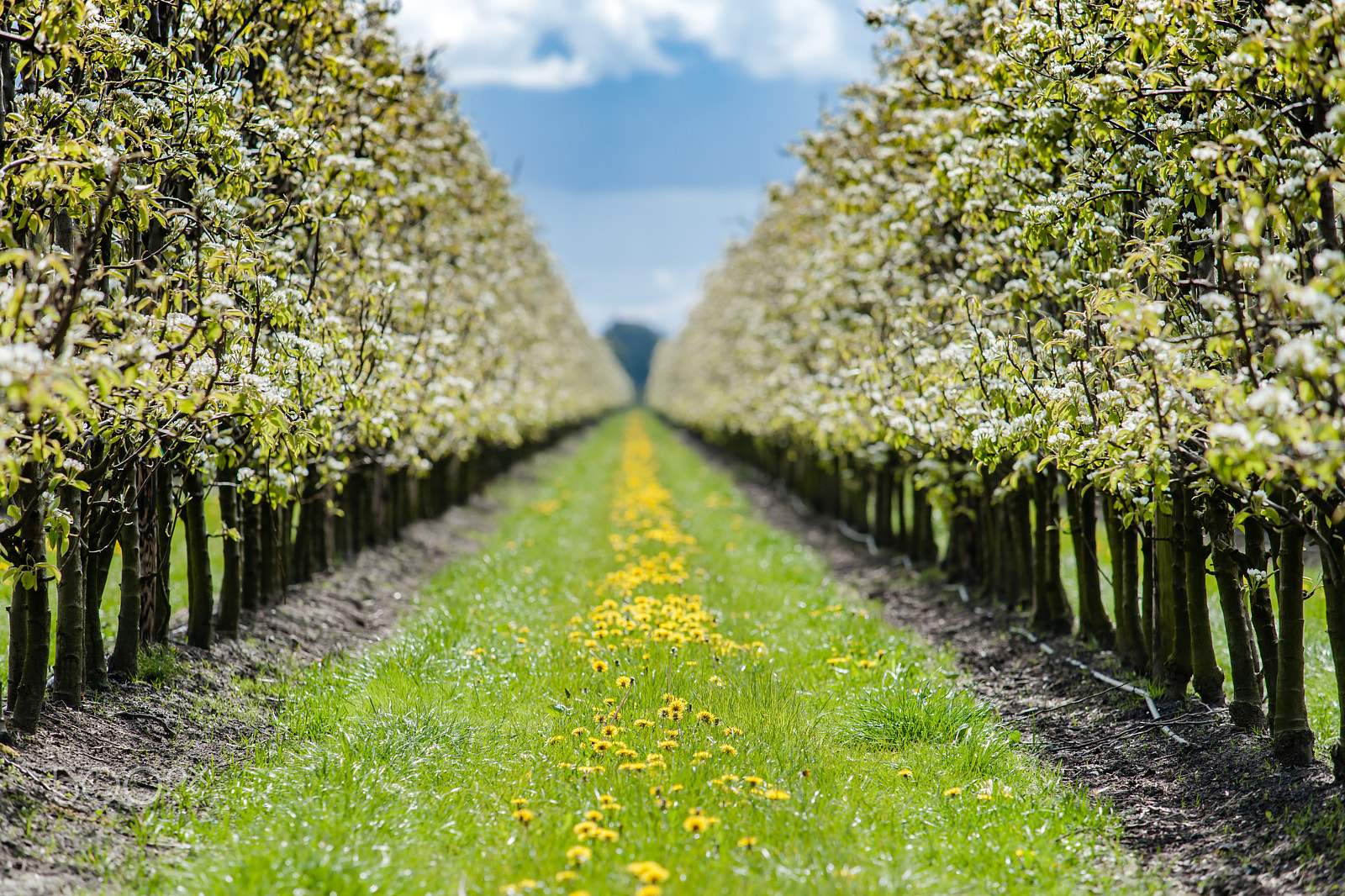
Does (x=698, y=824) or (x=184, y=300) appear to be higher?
(x=184, y=300)

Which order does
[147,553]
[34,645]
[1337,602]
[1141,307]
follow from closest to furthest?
1. [1141,307]
2. [1337,602]
3. [34,645]
4. [147,553]

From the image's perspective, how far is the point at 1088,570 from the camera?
31.5ft

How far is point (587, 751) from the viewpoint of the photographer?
6.58m

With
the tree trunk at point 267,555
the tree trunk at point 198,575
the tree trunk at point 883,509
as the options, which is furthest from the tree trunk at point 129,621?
the tree trunk at point 883,509

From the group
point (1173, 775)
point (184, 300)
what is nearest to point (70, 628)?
point (184, 300)

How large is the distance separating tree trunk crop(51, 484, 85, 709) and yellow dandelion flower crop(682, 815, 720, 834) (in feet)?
15.8

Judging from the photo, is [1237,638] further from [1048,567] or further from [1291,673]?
[1048,567]

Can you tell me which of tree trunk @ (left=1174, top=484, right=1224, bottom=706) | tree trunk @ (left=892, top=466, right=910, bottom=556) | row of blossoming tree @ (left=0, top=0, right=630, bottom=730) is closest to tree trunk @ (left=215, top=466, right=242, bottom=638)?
row of blossoming tree @ (left=0, top=0, right=630, bottom=730)

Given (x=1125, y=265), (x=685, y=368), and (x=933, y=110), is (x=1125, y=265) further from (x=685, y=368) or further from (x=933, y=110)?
(x=685, y=368)

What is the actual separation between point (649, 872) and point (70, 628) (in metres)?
5.03

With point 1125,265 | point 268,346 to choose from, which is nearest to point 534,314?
point 268,346

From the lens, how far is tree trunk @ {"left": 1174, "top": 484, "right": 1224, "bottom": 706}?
7268mm

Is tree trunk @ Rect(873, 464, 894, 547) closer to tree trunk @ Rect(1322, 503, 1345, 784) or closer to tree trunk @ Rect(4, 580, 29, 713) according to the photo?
tree trunk @ Rect(1322, 503, 1345, 784)

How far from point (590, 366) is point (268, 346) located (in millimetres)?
57381
